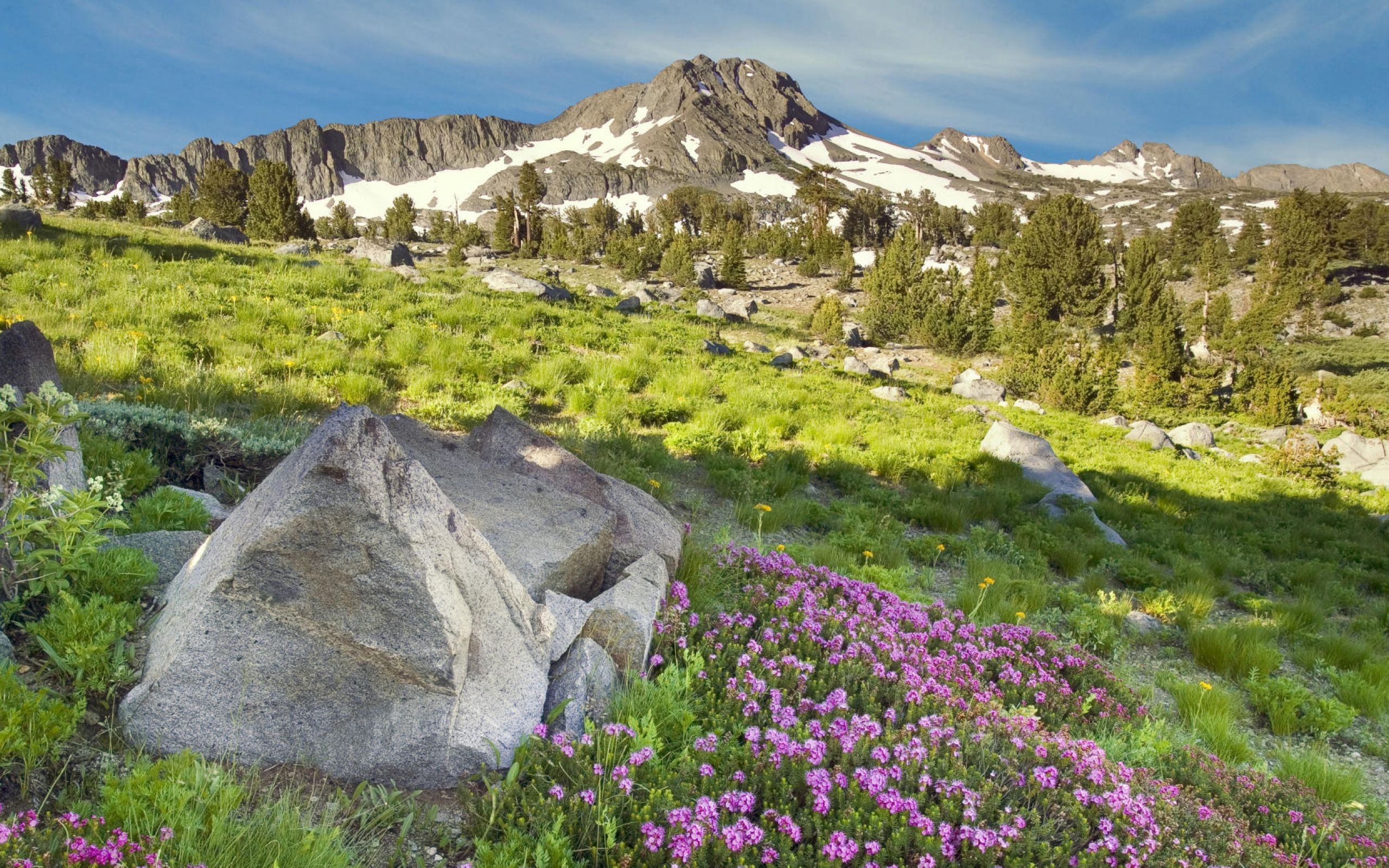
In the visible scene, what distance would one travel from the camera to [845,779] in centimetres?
253

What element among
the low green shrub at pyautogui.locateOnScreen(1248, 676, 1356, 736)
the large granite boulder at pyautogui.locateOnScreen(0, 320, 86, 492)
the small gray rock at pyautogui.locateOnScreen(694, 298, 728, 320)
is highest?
the small gray rock at pyautogui.locateOnScreen(694, 298, 728, 320)

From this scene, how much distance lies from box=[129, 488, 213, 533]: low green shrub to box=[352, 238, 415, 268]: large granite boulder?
60.4 feet

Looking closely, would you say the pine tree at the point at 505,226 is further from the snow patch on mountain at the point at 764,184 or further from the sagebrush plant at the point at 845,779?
the snow patch on mountain at the point at 764,184

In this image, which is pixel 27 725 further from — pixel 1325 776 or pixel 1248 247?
pixel 1248 247

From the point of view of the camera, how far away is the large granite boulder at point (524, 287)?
61.6 feet

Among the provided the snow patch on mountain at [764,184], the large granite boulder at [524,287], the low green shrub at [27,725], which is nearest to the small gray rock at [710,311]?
the large granite boulder at [524,287]

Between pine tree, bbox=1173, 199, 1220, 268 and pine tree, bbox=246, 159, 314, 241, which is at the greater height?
pine tree, bbox=1173, 199, 1220, 268

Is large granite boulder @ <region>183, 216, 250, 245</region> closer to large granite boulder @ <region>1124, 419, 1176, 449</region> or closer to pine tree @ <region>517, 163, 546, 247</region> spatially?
pine tree @ <region>517, 163, 546, 247</region>

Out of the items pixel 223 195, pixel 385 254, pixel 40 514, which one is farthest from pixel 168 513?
pixel 223 195

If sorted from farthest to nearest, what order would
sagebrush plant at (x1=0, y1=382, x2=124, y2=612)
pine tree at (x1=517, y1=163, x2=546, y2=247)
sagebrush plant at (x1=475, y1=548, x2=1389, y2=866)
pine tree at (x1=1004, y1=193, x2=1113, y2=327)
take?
pine tree at (x1=517, y1=163, x2=546, y2=247) → pine tree at (x1=1004, y1=193, x2=1113, y2=327) → sagebrush plant at (x1=0, y1=382, x2=124, y2=612) → sagebrush plant at (x1=475, y1=548, x2=1389, y2=866)

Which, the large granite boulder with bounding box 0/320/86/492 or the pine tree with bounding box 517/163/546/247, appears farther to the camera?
the pine tree with bounding box 517/163/546/247

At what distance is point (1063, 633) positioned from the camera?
219 inches

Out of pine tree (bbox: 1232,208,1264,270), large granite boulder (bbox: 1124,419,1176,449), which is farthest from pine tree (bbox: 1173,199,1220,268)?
large granite boulder (bbox: 1124,419,1176,449)

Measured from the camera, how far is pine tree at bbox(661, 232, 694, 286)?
3762 centimetres
